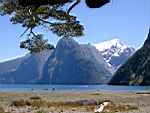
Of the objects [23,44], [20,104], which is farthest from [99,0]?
[20,104]

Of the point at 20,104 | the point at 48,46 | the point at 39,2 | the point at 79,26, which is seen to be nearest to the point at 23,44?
the point at 48,46

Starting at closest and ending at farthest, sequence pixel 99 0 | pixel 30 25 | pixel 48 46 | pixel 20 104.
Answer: pixel 99 0, pixel 30 25, pixel 48 46, pixel 20 104

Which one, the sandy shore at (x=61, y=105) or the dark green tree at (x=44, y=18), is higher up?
the dark green tree at (x=44, y=18)

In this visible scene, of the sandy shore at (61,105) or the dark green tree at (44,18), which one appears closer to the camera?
the dark green tree at (44,18)

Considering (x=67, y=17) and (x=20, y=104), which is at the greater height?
(x=67, y=17)

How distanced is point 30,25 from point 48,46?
340cm

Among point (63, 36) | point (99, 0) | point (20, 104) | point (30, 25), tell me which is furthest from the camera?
point (20, 104)

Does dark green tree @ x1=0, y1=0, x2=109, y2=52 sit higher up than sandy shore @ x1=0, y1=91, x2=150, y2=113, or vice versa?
dark green tree @ x1=0, y1=0, x2=109, y2=52

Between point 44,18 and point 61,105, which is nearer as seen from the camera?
point 44,18

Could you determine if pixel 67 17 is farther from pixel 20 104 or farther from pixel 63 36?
pixel 20 104

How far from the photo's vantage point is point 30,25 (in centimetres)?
1605

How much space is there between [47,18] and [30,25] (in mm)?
663

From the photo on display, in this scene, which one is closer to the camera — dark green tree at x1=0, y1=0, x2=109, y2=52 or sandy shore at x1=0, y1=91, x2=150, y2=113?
dark green tree at x1=0, y1=0, x2=109, y2=52

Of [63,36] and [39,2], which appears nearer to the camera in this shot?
[39,2]
